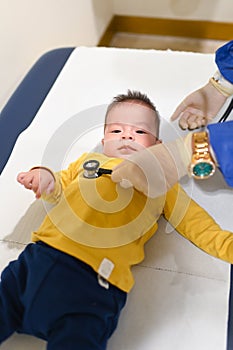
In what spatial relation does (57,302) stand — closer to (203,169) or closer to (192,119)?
(203,169)

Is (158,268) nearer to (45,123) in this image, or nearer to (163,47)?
(45,123)

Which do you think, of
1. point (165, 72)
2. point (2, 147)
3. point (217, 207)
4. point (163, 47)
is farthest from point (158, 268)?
point (163, 47)

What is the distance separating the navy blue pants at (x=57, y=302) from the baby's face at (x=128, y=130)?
0.91 feet

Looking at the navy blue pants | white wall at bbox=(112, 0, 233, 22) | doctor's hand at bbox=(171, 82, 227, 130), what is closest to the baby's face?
doctor's hand at bbox=(171, 82, 227, 130)

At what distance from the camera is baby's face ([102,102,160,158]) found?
1055 millimetres

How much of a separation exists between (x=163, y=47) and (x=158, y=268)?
1.51m

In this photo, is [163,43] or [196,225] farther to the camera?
[163,43]

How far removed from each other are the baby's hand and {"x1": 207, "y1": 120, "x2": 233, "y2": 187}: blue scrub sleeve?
1.12 feet

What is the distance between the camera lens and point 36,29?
5.51 ft

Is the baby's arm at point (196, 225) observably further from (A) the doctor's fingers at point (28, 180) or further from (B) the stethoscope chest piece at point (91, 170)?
(A) the doctor's fingers at point (28, 180)

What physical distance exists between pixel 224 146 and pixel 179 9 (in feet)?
4.98

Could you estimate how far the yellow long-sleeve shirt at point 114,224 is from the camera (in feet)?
2.98

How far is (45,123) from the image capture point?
131 centimetres

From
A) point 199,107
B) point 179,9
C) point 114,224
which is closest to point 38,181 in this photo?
point 114,224
